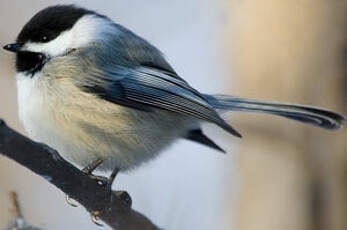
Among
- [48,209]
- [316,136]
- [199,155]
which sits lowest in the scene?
[48,209]

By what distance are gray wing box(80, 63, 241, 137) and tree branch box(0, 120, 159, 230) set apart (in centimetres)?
38

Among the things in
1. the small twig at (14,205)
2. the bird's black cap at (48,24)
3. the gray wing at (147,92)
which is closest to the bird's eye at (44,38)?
the bird's black cap at (48,24)

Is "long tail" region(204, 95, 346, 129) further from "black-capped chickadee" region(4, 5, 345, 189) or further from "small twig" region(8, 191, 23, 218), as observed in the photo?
"small twig" region(8, 191, 23, 218)

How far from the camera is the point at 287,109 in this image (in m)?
2.98

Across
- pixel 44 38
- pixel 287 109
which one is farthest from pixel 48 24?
pixel 287 109

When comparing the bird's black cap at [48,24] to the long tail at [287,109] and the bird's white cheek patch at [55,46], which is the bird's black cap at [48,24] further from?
the long tail at [287,109]

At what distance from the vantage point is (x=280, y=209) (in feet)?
10.5

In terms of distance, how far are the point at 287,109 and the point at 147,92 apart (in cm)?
62

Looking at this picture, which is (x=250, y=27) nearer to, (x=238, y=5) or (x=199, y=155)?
(x=238, y=5)

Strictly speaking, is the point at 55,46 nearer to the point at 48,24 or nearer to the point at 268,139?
the point at 48,24

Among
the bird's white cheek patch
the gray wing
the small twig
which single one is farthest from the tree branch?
the bird's white cheek patch

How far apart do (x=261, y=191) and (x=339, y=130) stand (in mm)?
461

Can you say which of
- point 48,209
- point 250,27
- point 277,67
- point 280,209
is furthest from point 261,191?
point 48,209

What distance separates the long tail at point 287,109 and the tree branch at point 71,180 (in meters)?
0.72
